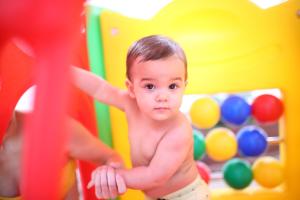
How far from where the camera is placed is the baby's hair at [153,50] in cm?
69

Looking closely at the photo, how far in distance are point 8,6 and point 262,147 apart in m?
0.77

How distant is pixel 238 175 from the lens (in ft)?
3.29

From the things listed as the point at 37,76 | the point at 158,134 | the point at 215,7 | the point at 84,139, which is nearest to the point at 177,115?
the point at 158,134

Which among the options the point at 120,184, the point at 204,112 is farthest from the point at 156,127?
the point at 204,112

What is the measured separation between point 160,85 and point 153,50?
0.06 m

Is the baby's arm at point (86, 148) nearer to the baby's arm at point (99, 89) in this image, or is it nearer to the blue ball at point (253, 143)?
the baby's arm at point (99, 89)

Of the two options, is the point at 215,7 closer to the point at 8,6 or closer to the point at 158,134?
the point at 158,134

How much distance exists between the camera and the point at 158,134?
2.43 ft

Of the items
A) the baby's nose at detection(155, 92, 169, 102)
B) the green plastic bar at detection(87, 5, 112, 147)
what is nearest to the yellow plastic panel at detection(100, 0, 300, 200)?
the green plastic bar at detection(87, 5, 112, 147)

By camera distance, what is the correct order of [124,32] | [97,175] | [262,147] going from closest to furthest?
1. [97,175]
2. [124,32]
3. [262,147]

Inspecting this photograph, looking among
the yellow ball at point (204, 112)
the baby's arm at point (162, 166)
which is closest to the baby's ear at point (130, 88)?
the baby's arm at point (162, 166)

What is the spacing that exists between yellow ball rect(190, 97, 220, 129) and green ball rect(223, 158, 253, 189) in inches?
4.8

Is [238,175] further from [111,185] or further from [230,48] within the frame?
[111,185]

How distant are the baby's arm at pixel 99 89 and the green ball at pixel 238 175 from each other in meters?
0.36
